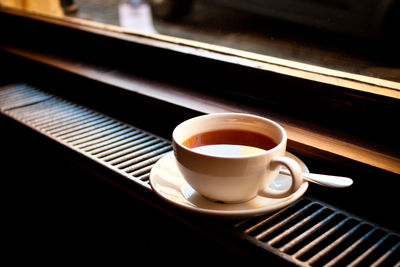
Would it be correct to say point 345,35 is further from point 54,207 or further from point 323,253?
point 54,207

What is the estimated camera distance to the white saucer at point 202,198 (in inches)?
20.1

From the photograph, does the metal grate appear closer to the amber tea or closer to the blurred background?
the amber tea

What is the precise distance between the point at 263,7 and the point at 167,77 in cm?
46

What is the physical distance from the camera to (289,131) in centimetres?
70

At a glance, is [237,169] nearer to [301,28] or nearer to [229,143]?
[229,143]

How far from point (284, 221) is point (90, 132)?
0.52 meters

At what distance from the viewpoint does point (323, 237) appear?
546 millimetres

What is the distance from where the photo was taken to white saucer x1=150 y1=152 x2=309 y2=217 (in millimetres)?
512

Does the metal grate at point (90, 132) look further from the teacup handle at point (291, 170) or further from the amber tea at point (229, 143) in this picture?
the teacup handle at point (291, 170)

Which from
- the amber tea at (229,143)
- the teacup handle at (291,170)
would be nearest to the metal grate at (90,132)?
the amber tea at (229,143)

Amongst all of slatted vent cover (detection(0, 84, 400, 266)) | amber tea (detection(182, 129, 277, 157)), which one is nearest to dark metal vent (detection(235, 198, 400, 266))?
slatted vent cover (detection(0, 84, 400, 266))

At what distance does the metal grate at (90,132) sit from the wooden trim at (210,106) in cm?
10

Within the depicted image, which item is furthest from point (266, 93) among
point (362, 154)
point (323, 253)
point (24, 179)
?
point (24, 179)

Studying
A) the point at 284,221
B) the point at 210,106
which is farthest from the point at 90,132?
the point at 284,221
